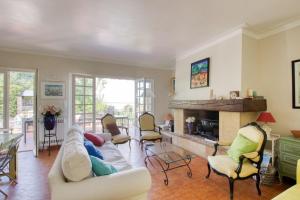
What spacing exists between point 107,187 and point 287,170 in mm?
2673

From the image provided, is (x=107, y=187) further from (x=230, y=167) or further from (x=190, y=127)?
(x=190, y=127)

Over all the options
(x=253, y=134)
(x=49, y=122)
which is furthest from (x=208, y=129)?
(x=49, y=122)

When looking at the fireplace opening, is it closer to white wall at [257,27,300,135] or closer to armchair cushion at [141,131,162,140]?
armchair cushion at [141,131,162,140]

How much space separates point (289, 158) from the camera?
2605mm

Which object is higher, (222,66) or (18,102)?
(222,66)

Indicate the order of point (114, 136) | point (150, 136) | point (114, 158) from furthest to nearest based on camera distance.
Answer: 1. point (150, 136)
2. point (114, 136)
3. point (114, 158)

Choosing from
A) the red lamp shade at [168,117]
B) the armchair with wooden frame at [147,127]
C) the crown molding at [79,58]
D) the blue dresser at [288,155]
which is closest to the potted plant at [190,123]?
the armchair with wooden frame at [147,127]

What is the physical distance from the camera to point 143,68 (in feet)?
19.9

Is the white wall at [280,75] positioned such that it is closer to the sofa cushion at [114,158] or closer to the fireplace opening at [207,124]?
the fireplace opening at [207,124]

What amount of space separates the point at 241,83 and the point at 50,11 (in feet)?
10.8

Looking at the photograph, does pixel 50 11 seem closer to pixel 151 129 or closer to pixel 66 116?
pixel 66 116

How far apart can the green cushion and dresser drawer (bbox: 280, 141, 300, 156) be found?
63cm

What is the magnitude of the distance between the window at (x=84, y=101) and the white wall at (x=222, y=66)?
2822 mm

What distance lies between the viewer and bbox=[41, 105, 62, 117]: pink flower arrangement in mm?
4402
